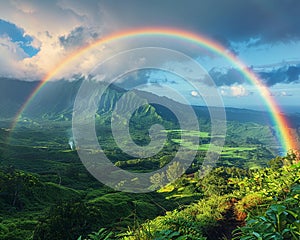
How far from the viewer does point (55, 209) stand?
37.2ft

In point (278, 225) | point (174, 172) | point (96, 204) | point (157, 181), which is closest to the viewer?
point (278, 225)

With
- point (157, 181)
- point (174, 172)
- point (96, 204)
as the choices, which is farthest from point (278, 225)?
point (174, 172)

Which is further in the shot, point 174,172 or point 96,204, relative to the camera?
point 174,172

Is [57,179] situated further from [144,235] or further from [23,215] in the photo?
[144,235]

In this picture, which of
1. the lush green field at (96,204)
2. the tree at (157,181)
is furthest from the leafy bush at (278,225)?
the tree at (157,181)

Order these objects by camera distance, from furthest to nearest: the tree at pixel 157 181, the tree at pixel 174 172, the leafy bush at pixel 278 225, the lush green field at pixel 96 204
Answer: the tree at pixel 174 172
the tree at pixel 157 181
the lush green field at pixel 96 204
the leafy bush at pixel 278 225

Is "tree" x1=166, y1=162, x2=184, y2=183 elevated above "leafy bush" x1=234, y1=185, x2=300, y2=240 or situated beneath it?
situated beneath

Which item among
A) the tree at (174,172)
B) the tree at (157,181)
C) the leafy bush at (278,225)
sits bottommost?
the tree at (157,181)

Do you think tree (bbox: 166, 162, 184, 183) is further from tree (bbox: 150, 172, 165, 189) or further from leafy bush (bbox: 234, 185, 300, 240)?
leafy bush (bbox: 234, 185, 300, 240)

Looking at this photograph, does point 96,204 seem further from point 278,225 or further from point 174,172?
point 174,172

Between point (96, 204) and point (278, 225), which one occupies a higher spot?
point (278, 225)

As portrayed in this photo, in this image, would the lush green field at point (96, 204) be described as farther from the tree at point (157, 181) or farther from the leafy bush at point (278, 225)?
the tree at point (157, 181)

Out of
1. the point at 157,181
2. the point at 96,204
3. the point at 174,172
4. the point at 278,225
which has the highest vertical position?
the point at 278,225

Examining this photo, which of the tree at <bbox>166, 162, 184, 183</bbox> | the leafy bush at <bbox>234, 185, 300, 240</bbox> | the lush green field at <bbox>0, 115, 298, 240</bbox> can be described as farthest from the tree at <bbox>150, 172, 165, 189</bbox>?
the leafy bush at <bbox>234, 185, 300, 240</bbox>
